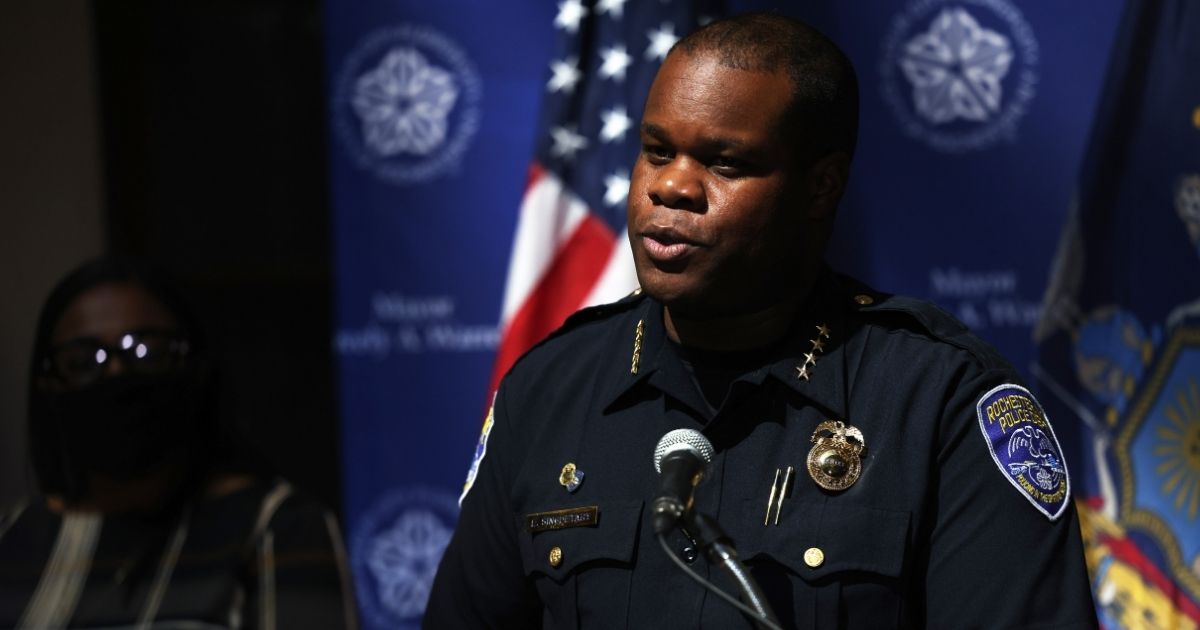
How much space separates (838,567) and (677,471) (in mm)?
252

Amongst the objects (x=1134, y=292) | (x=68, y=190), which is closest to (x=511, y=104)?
(x=68, y=190)

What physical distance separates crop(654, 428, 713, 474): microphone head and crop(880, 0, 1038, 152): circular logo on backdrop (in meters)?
2.22

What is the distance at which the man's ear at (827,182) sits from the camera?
6.23 feet

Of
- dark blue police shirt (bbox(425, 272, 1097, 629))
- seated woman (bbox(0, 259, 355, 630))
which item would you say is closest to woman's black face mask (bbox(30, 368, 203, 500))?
seated woman (bbox(0, 259, 355, 630))

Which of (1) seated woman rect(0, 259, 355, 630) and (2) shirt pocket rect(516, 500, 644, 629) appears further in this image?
(1) seated woman rect(0, 259, 355, 630)

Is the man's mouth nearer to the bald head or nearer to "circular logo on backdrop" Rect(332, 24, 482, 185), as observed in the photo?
the bald head

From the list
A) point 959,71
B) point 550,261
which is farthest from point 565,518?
point 959,71

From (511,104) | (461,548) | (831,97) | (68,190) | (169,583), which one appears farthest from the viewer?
(68,190)

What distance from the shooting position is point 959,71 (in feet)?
12.1

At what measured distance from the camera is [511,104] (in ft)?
13.5

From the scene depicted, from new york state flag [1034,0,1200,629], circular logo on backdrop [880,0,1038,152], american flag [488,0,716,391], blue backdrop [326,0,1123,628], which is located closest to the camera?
new york state flag [1034,0,1200,629]

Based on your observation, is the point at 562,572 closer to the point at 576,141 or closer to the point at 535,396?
A: the point at 535,396

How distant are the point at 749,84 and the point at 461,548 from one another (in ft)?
2.63

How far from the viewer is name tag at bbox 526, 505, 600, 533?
1.91 metres
